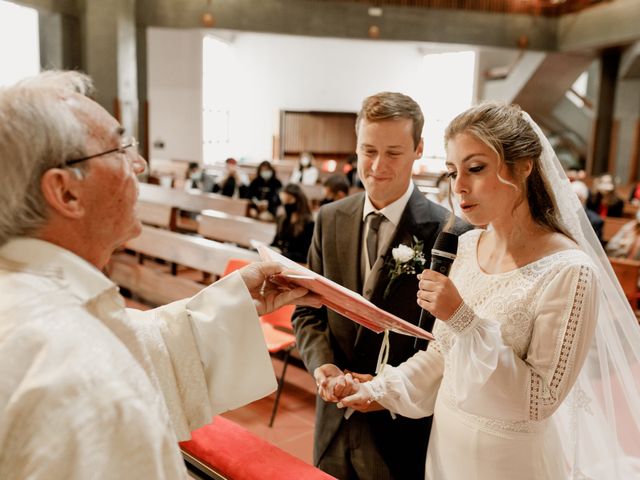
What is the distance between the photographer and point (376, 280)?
6.36 ft

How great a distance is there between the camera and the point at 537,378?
1.50 meters

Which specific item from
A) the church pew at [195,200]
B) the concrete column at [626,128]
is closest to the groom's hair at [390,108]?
the church pew at [195,200]

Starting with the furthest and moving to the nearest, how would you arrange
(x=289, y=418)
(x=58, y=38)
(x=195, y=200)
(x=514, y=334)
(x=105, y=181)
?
(x=58, y=38), (x=195, y=200), (x=289, y=418), (x=514, y=334), (x=105, y=181)

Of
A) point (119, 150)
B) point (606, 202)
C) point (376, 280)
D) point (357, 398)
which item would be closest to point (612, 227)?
point (606, 202)

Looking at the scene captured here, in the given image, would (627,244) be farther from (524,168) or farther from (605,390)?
(524,168)

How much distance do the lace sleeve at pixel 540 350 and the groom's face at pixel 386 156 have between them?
669 mm

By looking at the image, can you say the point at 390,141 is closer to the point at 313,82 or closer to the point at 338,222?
the point at 338,222

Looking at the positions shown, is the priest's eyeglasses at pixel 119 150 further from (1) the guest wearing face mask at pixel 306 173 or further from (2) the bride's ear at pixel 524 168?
(1) the guest wearing face mask at pixel 306 173

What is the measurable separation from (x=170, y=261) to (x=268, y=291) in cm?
413

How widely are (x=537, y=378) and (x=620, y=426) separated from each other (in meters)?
1.04

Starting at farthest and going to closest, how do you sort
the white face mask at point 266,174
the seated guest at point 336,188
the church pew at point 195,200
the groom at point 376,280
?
the white face mask at point 266,174 < the church pew at point 195,200 < the seated guest at point 336,188 < the groom at point 376,280

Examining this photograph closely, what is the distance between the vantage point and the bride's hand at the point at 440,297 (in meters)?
1.45

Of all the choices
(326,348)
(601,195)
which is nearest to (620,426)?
(326,348)

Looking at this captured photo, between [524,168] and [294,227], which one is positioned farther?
[294,227]
